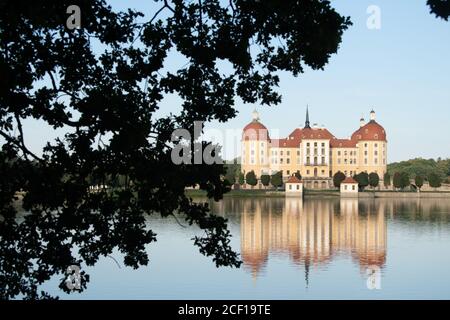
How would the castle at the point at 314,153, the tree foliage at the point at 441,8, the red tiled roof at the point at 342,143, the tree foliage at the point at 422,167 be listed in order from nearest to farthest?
the tree foliage at the point at 441,8 → the castle at the point at 314,153 → the red tiled roof at the point at 342,143 → the tree foliage at the point at 422,167

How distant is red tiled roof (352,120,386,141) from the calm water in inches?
1856

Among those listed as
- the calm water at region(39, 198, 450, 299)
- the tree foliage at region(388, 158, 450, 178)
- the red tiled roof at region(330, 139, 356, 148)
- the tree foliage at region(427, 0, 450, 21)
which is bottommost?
the calm water at region(39, 198, 450, 299)

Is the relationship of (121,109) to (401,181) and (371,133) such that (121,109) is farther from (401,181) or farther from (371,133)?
(371,133)

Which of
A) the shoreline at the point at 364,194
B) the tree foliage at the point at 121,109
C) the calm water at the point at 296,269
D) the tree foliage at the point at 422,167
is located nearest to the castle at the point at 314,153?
the shoreline at the point at 364,194

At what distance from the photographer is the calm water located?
1428 centimetres

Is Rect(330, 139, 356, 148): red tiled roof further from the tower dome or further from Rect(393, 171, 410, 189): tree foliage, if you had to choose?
Rect(393, 171, 410, 189): tree foliage

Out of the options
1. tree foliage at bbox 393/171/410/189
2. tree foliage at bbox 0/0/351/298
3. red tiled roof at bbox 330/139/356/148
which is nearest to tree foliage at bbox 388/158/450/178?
red tiled roof at bbox 330/139/356/148

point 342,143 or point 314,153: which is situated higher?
point 342,143

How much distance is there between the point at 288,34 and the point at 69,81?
1680 mm

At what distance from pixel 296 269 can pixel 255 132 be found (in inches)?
2172

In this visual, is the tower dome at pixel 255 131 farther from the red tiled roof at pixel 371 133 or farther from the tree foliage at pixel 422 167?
the tree foliage at pixel 422 167

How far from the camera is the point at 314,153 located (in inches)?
2864

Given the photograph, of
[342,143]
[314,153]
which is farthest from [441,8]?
[342,143]

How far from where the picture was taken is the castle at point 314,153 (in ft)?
239
